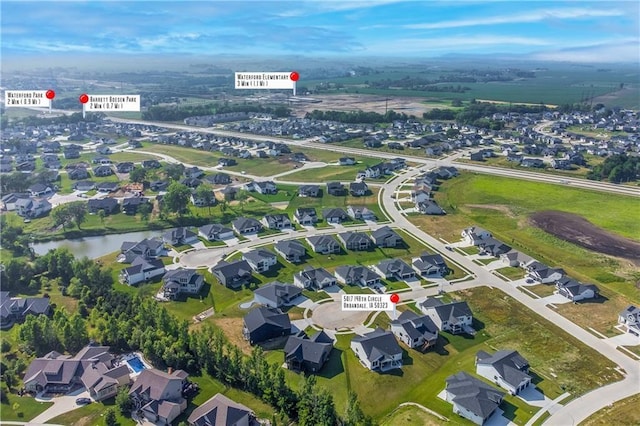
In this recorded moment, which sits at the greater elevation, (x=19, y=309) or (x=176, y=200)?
(x=176, y=200)

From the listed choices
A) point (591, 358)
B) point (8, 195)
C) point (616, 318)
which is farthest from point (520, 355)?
point (8, 195)

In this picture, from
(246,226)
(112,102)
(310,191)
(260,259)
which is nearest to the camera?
(112,102)

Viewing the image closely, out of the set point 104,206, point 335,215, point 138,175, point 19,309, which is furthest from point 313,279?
point 138,175

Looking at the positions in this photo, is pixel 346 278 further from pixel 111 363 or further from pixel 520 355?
pixel 111 363

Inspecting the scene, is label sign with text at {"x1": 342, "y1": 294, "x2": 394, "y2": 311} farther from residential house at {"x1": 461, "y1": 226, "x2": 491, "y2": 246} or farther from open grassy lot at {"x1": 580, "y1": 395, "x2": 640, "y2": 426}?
residential house at {"x1": 461, "y1": 226, "x2": 491, "y2": 246}

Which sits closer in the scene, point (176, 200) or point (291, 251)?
point (291, 251)

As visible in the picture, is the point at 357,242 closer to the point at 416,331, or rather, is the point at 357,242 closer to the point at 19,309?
the point at 416,331
